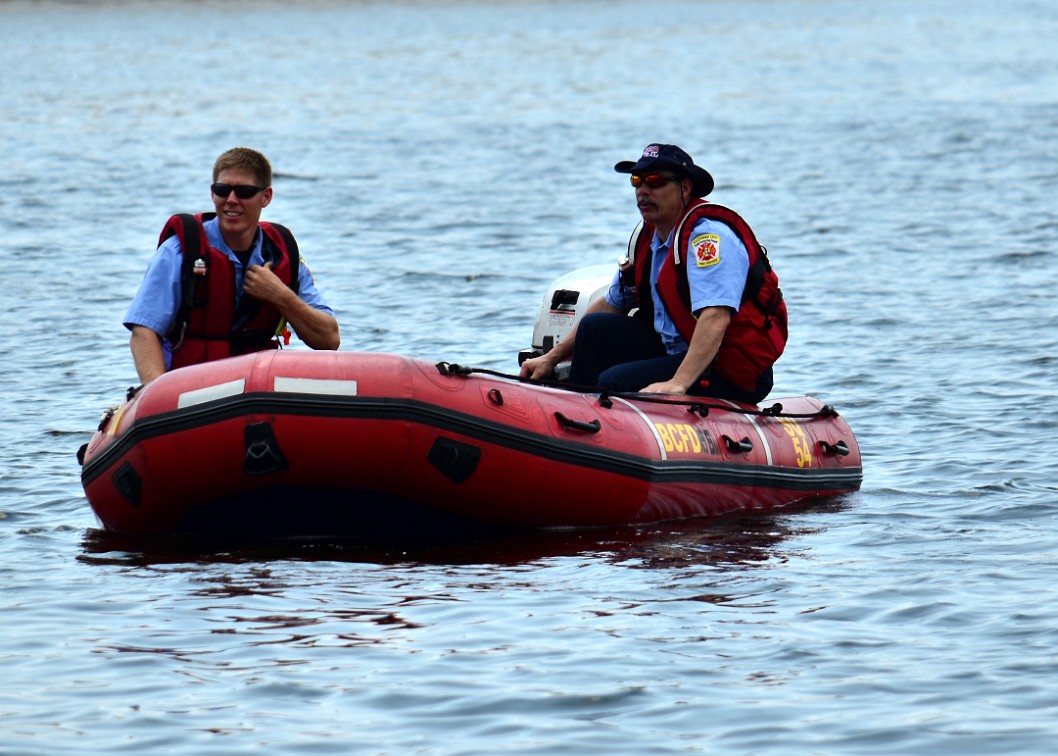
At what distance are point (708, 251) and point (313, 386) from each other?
1630 millimetres

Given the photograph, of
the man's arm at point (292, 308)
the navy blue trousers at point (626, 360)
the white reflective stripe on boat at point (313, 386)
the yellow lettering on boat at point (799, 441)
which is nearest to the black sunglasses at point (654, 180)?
the navy blue trousers at point (626, 360)

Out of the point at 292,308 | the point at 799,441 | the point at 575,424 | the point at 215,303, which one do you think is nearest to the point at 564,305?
the point at 799,441

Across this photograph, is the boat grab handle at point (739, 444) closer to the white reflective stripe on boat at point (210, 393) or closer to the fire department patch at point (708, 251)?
the fire department patch at point (708, 251)

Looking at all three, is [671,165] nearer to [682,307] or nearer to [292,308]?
[682,307]

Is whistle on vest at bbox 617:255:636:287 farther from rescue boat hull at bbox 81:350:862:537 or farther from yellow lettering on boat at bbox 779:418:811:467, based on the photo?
yellow lettering on boat at bbox 779:418:811:467

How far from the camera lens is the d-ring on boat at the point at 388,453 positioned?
5.49 m

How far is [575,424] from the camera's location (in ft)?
19.6

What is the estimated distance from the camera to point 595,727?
4.27m

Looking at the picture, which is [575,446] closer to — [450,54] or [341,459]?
[341,459]

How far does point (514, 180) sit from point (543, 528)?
12742 mm


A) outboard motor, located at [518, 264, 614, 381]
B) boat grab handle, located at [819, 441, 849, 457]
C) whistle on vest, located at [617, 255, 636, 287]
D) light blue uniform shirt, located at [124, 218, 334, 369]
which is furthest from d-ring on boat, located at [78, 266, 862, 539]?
outboard motor, located at [518, 264, 614, 381]

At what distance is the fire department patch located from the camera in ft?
20.8

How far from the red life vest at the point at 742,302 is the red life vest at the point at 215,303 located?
1.33 m

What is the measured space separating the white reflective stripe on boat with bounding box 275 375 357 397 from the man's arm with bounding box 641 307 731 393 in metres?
1.43
